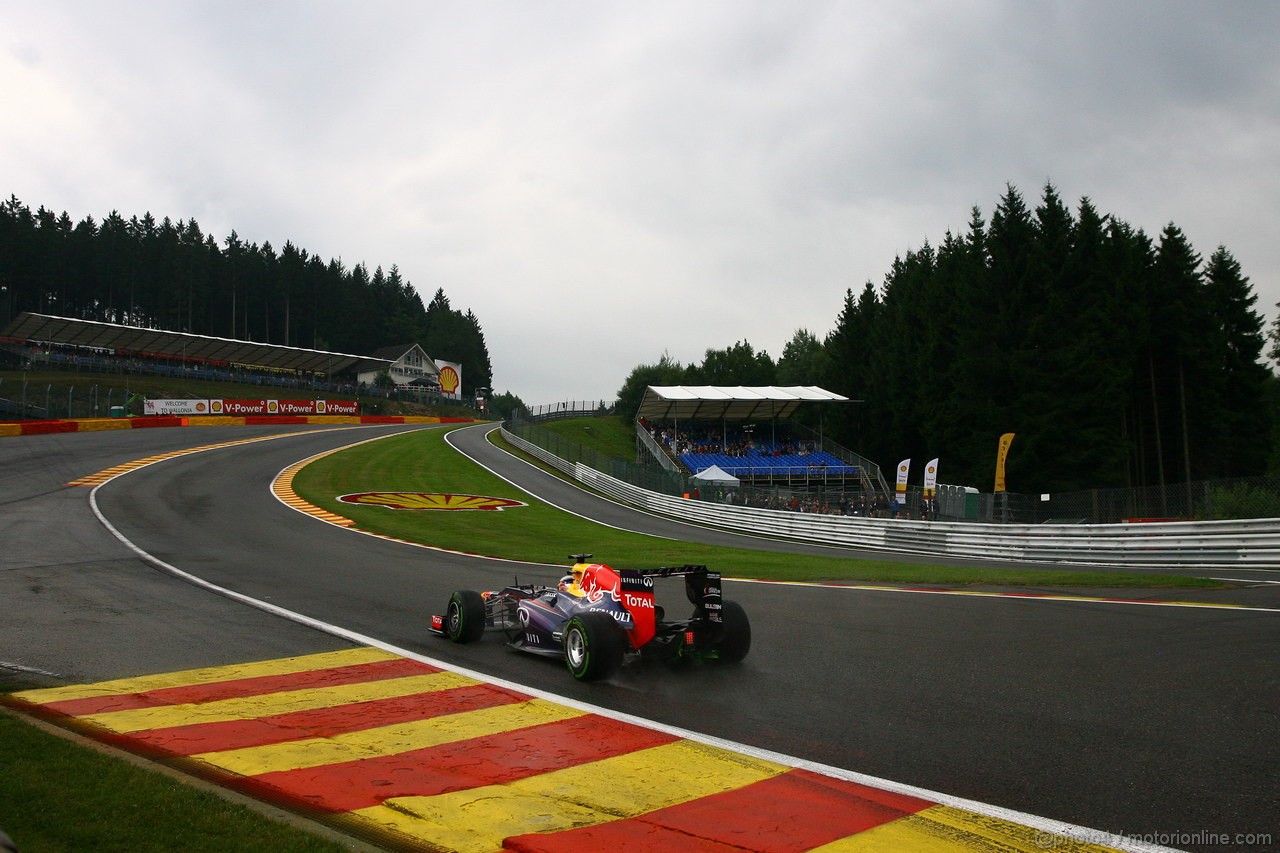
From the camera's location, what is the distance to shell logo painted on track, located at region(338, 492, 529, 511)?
3190cm

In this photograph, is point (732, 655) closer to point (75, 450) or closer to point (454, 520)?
point (454, 520)

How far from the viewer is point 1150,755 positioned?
5336mm

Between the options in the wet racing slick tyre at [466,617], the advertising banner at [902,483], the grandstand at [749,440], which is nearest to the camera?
the wet racing slick tyre at [466,617]

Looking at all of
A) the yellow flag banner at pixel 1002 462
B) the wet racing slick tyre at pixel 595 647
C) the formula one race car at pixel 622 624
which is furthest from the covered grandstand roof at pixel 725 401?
the wet racing slick tyre at pixel 595 647

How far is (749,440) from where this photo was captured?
205ft

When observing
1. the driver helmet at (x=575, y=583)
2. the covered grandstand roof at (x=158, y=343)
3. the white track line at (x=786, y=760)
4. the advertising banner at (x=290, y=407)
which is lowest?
the white track line at (x=786, y=760)

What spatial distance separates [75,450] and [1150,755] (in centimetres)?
4459

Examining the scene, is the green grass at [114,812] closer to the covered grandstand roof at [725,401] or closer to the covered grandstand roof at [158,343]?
the covered grandstand roof at [725,401]

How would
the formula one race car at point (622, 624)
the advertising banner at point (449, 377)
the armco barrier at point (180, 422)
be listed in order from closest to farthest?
the formula one race car at point (622, 624)
the armco barrier at point (180, 422)
the advertising banner at point (449, 377)

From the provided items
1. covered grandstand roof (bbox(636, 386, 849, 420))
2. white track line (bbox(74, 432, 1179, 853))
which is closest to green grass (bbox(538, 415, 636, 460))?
covered grandstand roof (bbox(636, 386, 849, 420))

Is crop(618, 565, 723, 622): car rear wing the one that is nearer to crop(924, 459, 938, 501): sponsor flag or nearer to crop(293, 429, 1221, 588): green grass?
crop(293, 429, 1221, 588): green grass

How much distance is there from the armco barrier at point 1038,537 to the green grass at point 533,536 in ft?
8.68

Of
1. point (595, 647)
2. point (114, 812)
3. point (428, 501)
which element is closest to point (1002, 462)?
point (428, 501)

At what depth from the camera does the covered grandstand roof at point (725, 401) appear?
58.9 metres
